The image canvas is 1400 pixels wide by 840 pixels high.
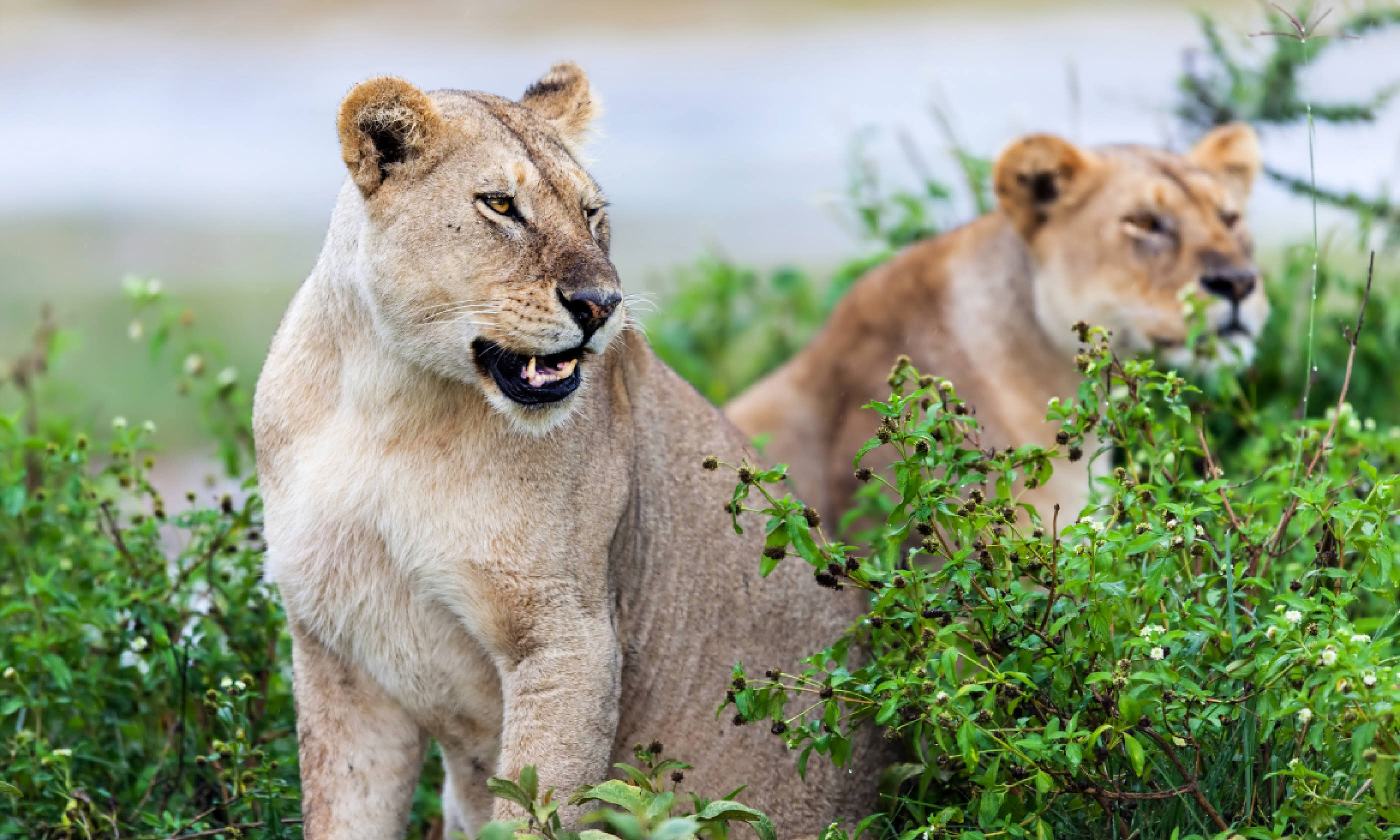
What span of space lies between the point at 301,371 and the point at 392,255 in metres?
0.44

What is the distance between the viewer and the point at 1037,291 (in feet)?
18.0

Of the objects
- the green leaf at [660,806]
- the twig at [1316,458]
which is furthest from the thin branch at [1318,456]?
the green leaf at [660,806]

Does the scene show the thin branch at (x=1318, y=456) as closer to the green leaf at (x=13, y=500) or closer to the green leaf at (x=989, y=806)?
the green leaf at (x=989, y=806)

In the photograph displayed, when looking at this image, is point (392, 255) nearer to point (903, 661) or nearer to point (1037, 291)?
point (903, 661)

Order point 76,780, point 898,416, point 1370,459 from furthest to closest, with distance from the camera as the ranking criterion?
point 1370,459 < point 76,780 < point 898,416

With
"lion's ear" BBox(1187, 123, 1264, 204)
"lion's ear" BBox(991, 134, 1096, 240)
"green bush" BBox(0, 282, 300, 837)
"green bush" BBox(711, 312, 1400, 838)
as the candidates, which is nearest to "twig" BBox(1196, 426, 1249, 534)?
"green bush" BBox(711, 312, 1400, 838)

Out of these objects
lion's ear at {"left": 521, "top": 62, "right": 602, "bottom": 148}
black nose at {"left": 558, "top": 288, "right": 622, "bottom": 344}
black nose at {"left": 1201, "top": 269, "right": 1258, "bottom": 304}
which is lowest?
black nose at {"left": 1201, "top": 269, "right": 1258, "bottom": 304}

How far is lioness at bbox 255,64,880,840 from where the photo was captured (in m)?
3.24

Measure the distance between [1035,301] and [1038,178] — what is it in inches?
16.5

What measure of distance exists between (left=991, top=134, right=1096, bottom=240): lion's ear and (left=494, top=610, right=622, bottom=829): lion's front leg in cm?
273

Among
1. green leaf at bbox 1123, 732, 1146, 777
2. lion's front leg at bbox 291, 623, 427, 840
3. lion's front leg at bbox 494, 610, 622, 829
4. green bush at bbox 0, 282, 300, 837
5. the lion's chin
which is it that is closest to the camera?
green leaf at bbox 1123, 732, 1146, 777

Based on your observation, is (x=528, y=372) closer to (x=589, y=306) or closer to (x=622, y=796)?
(x=589, y=306)

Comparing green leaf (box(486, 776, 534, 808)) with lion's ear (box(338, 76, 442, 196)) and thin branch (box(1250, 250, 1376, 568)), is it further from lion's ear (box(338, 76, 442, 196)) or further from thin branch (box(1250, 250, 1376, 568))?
thin branch (box(1250, 250, 1376, 568))

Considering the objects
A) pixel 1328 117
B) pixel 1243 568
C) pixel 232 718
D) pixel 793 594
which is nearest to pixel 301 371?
pixel 232 718
